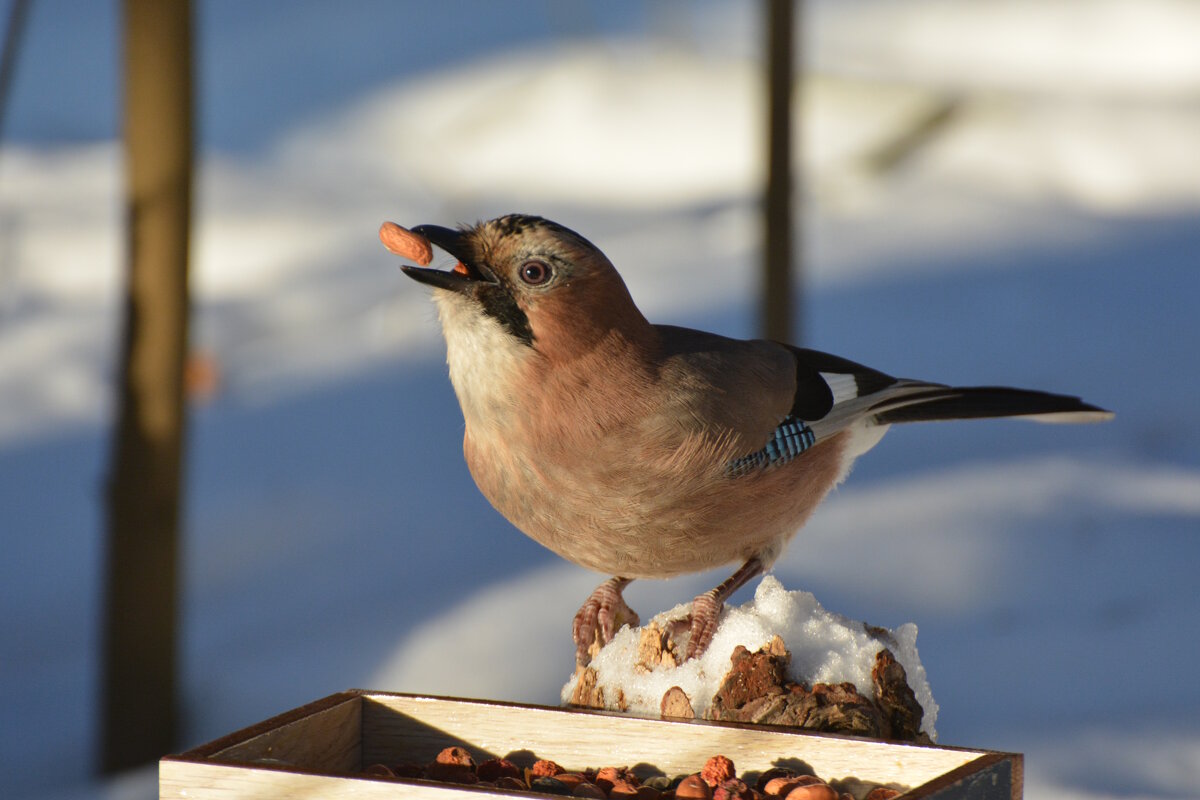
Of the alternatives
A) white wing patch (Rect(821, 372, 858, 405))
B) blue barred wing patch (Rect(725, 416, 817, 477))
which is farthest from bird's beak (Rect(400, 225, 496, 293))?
white wing patch (Rect(821, 372, 858, 405))

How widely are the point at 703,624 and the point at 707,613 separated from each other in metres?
0.02

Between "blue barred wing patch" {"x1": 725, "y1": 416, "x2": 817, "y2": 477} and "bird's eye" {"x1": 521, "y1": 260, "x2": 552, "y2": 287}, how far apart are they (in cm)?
41

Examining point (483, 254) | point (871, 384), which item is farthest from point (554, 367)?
point (871, 384)

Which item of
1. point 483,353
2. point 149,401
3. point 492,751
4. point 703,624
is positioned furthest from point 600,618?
point 149,401

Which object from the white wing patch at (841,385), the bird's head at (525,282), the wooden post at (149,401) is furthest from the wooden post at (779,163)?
the bird's head at (525,282)

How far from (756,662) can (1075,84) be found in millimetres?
7723

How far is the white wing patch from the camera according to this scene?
250 centimetres

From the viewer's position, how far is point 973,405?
249cm

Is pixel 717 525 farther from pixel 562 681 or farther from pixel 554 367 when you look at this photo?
pixel 562 681

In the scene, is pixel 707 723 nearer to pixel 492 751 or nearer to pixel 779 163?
pixel 492 751

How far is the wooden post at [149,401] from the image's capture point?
172 inches

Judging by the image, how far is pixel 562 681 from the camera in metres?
4.68

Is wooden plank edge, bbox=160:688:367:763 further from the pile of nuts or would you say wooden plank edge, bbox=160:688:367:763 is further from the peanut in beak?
the peanut in beak

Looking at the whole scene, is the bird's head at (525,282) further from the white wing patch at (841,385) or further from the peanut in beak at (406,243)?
the white wing patch at (841,385)
